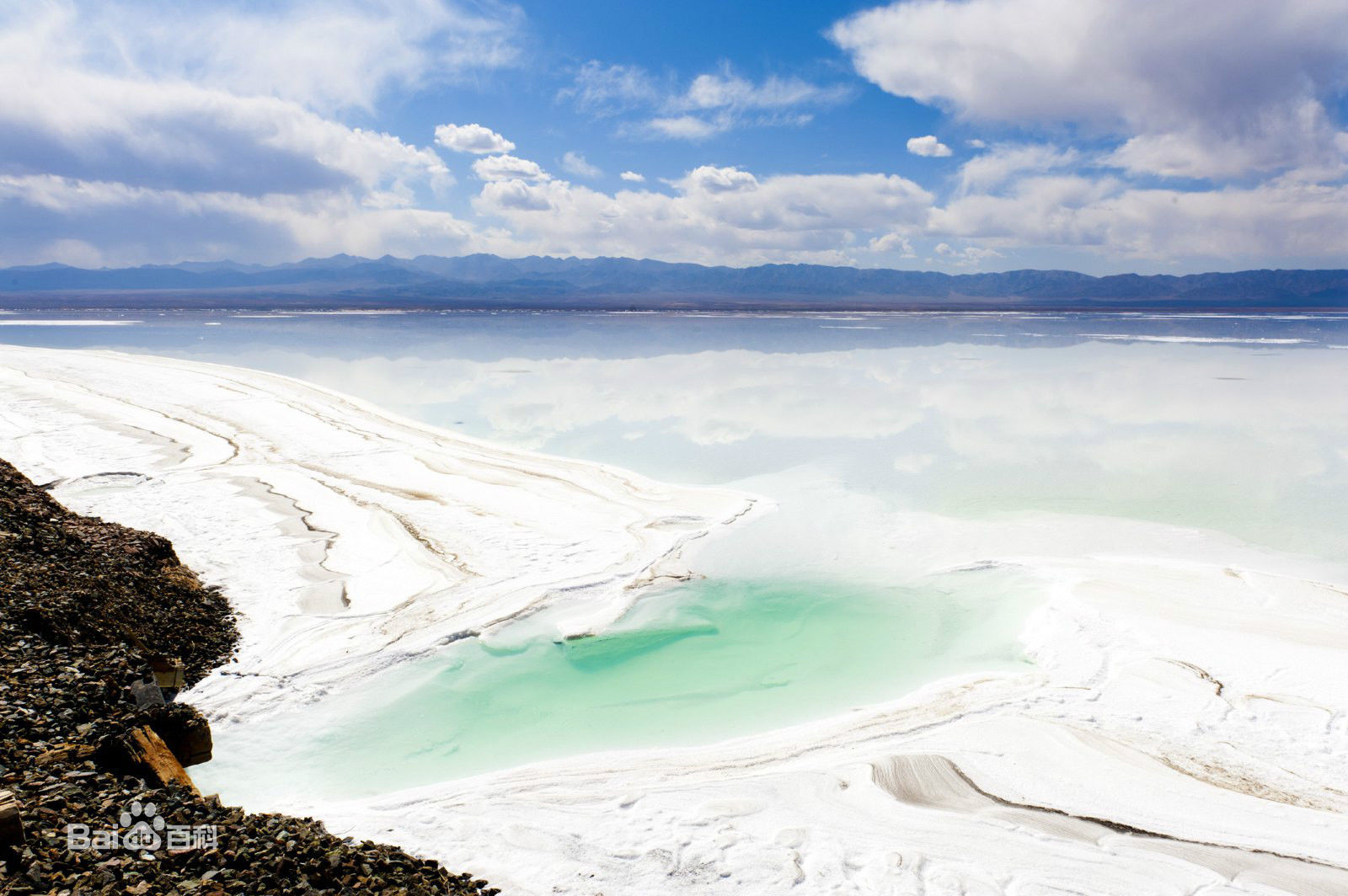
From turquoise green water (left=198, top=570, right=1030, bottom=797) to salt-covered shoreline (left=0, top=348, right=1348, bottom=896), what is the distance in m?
0.24

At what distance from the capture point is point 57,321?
4688cm

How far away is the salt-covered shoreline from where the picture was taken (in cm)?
352

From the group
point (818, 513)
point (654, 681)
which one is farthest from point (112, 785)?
point (818, 513)

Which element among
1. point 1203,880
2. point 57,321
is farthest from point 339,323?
point 1203,880

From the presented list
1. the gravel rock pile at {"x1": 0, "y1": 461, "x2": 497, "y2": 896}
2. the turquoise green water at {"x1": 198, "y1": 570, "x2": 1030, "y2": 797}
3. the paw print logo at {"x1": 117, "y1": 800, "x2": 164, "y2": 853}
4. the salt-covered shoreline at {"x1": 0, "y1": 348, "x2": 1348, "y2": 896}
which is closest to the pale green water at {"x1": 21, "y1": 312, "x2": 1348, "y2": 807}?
the turquoise green water at {"x1": 198, "y1": 570, "x2": 1030, "y2": 797}

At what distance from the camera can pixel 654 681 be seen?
5.34 meters

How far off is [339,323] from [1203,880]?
170 ft

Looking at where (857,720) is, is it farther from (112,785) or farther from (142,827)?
(112,785)

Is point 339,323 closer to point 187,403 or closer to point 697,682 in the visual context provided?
point 187,403

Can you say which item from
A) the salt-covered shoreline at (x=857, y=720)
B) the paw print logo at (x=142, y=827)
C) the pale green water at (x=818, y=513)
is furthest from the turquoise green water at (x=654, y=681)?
the paw print logo at (x=142, y=827)

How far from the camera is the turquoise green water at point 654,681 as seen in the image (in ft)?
14.6
